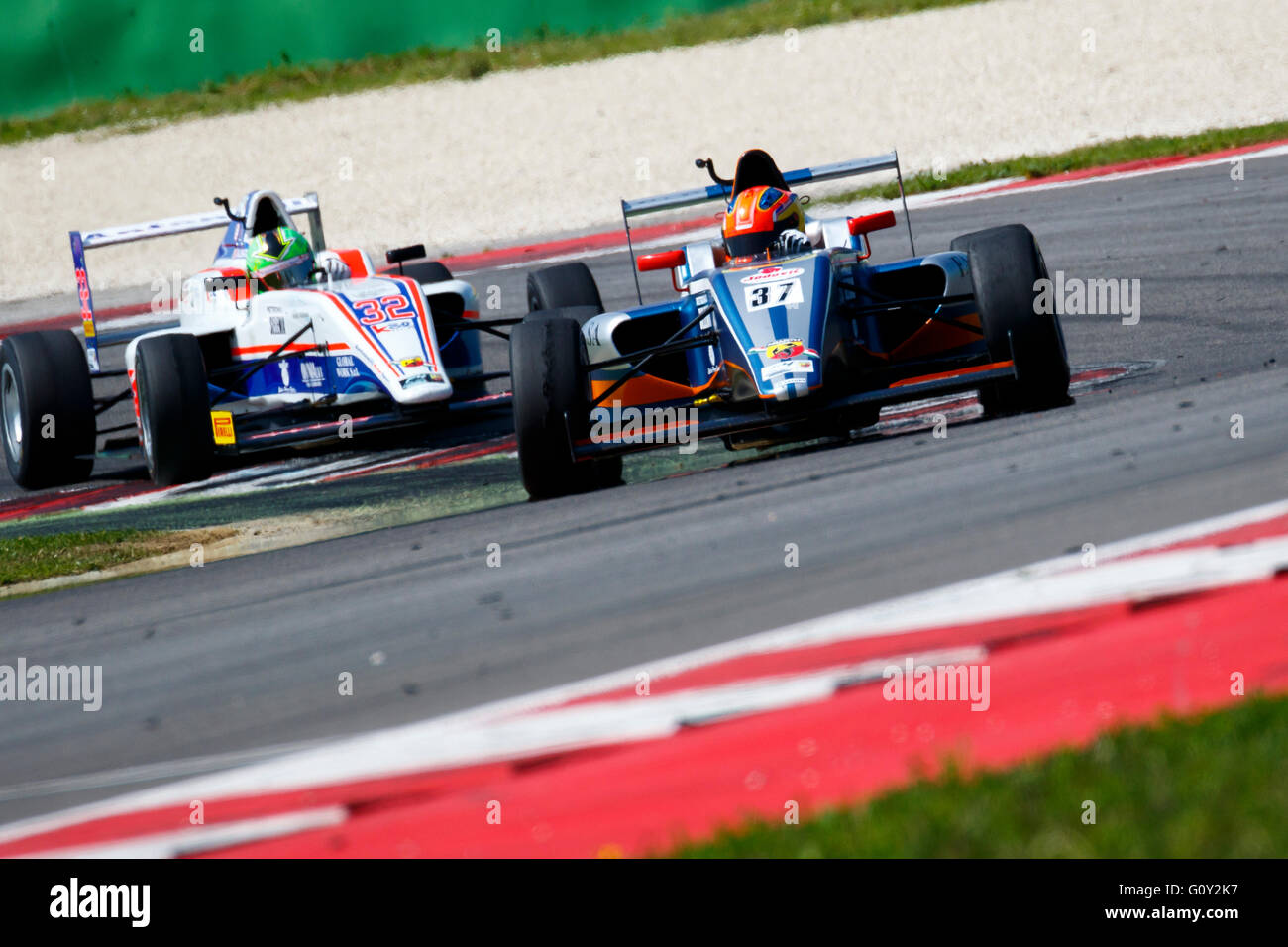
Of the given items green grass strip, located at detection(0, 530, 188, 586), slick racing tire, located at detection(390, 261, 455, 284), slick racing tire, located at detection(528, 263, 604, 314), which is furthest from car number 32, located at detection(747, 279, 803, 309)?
slick racing tire, located at detection(390, 261, 455, 284)

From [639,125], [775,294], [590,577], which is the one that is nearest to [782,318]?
[775,294]

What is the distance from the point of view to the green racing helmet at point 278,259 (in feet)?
35.8

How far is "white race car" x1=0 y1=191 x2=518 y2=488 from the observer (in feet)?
30.6

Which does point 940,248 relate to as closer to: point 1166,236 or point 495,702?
point 1166,236

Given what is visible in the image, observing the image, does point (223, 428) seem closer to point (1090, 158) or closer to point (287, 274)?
point (287, 274)

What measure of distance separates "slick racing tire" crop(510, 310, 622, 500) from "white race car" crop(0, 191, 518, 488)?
6.90 ft

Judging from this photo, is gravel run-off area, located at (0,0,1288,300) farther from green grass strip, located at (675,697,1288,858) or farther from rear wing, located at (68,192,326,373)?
green grass strip, located at (675,697,1288,858)

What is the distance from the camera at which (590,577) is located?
5355 mm

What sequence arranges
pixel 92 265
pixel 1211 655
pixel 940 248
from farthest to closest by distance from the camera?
pixel 92 265, pixel 940 248, pixel 1211 655

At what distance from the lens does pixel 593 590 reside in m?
5.14

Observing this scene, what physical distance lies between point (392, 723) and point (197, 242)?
25.0 metres

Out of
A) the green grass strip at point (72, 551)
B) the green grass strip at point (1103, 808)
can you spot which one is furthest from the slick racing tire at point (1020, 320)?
the green grass strip at point (1103, 808)

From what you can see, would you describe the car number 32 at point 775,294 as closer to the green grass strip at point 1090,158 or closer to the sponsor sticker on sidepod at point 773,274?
the sponsor sticker on sidepod at point 773,274
